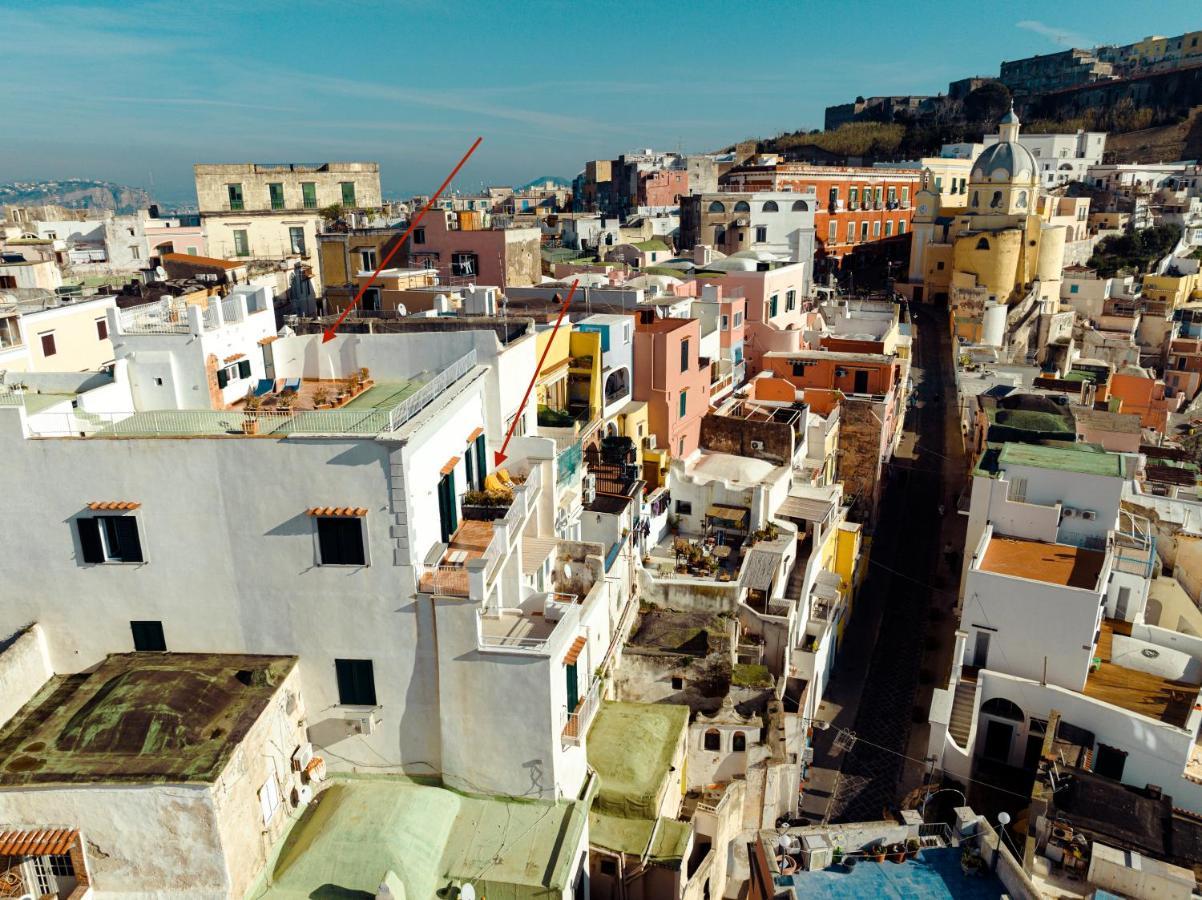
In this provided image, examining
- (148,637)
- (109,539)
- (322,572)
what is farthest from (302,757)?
(109,539)

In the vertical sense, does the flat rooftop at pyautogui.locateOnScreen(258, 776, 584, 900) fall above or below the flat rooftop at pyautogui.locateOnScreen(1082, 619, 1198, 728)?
above

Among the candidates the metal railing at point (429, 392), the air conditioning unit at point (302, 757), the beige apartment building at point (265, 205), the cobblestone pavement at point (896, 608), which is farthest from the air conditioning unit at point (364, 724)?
the beige apartment building at point (265, 205)

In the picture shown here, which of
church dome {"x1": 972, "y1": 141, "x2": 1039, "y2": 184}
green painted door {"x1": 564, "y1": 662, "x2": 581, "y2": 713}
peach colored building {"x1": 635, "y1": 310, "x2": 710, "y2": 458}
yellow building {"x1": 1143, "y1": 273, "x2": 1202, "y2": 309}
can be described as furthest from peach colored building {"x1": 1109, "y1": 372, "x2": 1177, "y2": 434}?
green painted door {"x1": 564, "y1": 662, "x2": 581, "y2": 713}

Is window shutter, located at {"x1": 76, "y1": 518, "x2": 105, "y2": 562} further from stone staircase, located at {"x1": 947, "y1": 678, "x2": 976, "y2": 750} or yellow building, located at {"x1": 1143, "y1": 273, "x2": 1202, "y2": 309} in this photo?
yellow building, located at {"x1": 1143, "y1": 273, "x2": 1202, "y2": 309}

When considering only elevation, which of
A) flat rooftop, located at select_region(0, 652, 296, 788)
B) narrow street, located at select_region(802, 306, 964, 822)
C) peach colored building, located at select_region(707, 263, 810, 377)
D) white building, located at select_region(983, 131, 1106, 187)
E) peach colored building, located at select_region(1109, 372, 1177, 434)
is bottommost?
narrow street, located at select_region(802, 306, 964, 822)

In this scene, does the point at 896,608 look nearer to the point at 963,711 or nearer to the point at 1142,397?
the point at 963,711

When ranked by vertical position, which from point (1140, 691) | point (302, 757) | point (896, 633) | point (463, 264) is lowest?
point (896, 633)

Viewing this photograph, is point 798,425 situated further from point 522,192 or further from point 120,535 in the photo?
point 522,192
